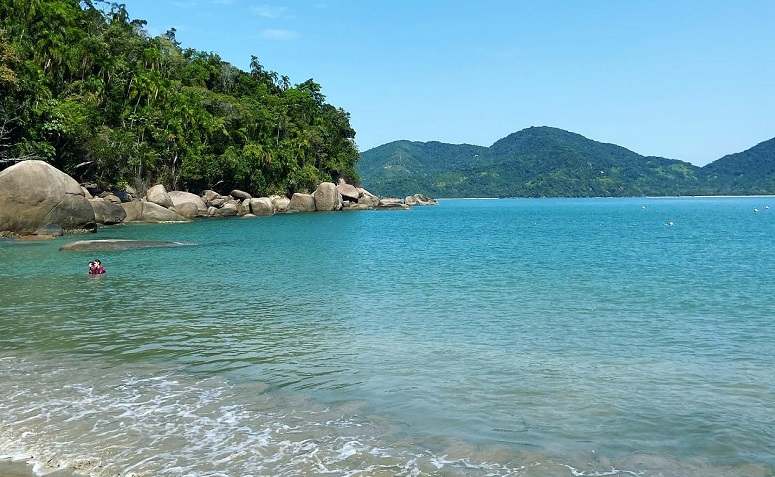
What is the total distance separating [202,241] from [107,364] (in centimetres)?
2773

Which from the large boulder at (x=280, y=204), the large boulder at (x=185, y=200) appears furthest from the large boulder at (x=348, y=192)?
the large boulder at (x=185, y=200)

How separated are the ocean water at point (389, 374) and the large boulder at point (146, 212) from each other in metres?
31.0

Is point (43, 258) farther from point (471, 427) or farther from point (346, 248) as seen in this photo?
point (471, 427)

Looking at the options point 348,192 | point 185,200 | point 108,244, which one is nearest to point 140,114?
point 185,200

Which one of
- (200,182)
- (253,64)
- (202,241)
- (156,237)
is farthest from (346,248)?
(253,64)

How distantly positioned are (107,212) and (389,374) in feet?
147

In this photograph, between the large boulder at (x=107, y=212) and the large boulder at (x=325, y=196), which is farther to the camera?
the large boulder at (x=325, y=196)

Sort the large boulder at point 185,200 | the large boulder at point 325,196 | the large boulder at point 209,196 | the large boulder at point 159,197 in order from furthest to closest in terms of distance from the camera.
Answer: the large boulder at point 325,196 → the large boulder at point 209,196 → the large boulder at point 185,200 → the large boulder at point 159,197

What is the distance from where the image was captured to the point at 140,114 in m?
62.7

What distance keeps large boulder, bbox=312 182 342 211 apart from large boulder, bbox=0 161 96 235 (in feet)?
153

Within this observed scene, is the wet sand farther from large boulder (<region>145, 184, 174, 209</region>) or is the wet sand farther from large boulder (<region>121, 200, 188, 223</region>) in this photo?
large boulder (<region>145, 184, 174, 209</region>)

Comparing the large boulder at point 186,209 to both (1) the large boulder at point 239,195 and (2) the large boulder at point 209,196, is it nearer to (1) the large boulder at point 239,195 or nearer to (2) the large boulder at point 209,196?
(2) the large boulder at point 209,196

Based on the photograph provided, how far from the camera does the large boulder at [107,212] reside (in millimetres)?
47884

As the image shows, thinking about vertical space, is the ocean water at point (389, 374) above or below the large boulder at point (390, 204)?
below
